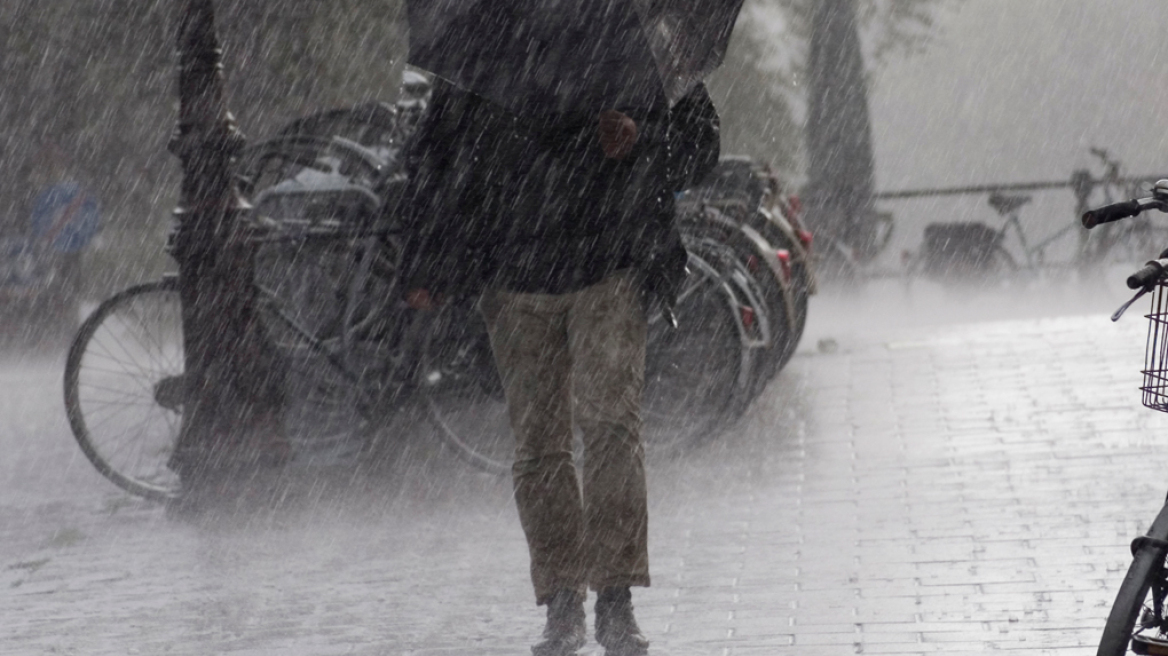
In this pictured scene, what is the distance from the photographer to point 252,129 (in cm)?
1628

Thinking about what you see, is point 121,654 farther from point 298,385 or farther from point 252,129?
point 252,129

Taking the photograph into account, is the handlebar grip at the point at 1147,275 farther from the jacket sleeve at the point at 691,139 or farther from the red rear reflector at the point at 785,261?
the red rear reflector at the point at 785,261

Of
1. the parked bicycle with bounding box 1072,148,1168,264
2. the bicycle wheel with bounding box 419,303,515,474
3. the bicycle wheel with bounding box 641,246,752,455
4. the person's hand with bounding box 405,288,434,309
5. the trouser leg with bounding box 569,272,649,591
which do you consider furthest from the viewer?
the parked bicycle with bounding box 1072,148,1168,264

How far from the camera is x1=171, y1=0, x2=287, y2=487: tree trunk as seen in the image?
25.1 ft

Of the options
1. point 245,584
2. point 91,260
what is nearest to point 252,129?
point 91,260

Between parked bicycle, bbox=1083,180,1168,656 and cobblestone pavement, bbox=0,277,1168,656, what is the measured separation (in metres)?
1.31

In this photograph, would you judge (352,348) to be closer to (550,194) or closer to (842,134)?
(550,194)

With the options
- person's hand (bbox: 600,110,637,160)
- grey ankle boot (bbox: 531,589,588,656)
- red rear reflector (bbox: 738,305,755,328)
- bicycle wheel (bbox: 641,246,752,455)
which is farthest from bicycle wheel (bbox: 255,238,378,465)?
person's hand (bbox: 600,110,637,160)

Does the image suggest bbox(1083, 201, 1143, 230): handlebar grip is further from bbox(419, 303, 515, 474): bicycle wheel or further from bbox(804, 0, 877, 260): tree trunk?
bbox(804, 0, 877, 260): tree trunk

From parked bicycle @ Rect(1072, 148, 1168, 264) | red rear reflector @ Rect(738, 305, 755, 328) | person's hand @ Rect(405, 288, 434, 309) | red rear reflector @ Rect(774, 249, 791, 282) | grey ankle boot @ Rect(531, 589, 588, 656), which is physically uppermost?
parked bicycle @ Rect(1072, 148, 1168, 264)

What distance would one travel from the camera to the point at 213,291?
7.68m

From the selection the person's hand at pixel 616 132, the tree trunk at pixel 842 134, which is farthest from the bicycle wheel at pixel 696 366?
the tree trunk at pixel 842 134

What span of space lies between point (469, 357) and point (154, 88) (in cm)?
981

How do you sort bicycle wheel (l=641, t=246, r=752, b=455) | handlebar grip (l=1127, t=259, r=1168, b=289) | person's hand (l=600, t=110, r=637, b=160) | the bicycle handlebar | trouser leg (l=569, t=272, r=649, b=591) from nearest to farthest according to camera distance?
handlebar grip (l=1127, t=259, r=1168, b=289), the bicycle handlebar, person's hand (l=600, t=110, r=637, b=160), trouser leg (l=569, t=272, r=649, b=591), bicycle wheel (l=641, t=246, r=752, b=455)
